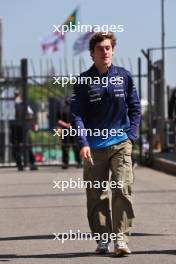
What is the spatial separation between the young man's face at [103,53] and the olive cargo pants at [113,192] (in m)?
0.71

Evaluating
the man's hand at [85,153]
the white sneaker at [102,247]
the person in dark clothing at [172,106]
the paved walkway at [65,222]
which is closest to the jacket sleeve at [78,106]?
the man's hand at [85,153]

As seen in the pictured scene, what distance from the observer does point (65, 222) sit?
10.7 m

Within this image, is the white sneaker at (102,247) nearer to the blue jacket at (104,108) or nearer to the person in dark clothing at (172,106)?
the blue jacket at (104,108)

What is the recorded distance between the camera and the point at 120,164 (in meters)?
8.07

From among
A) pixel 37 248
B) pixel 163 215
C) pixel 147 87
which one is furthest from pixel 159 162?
pixel 37 248

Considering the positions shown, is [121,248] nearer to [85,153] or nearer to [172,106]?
[85,153]

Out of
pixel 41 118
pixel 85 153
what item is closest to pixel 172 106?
pixel 41 118

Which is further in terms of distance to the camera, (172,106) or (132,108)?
(172,106)

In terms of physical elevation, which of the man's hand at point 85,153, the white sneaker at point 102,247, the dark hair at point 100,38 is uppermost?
the dark hair at point 100,38

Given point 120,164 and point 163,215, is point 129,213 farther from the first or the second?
point 163,215

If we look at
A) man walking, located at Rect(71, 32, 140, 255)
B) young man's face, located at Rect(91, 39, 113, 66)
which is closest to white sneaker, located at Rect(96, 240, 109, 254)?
man walking, located at Rect(71, 32, 140, 255)

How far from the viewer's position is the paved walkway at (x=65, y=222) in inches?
321

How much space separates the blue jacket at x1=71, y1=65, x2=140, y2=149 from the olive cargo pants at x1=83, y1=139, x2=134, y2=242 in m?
0.09

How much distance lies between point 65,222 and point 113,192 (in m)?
2.73
